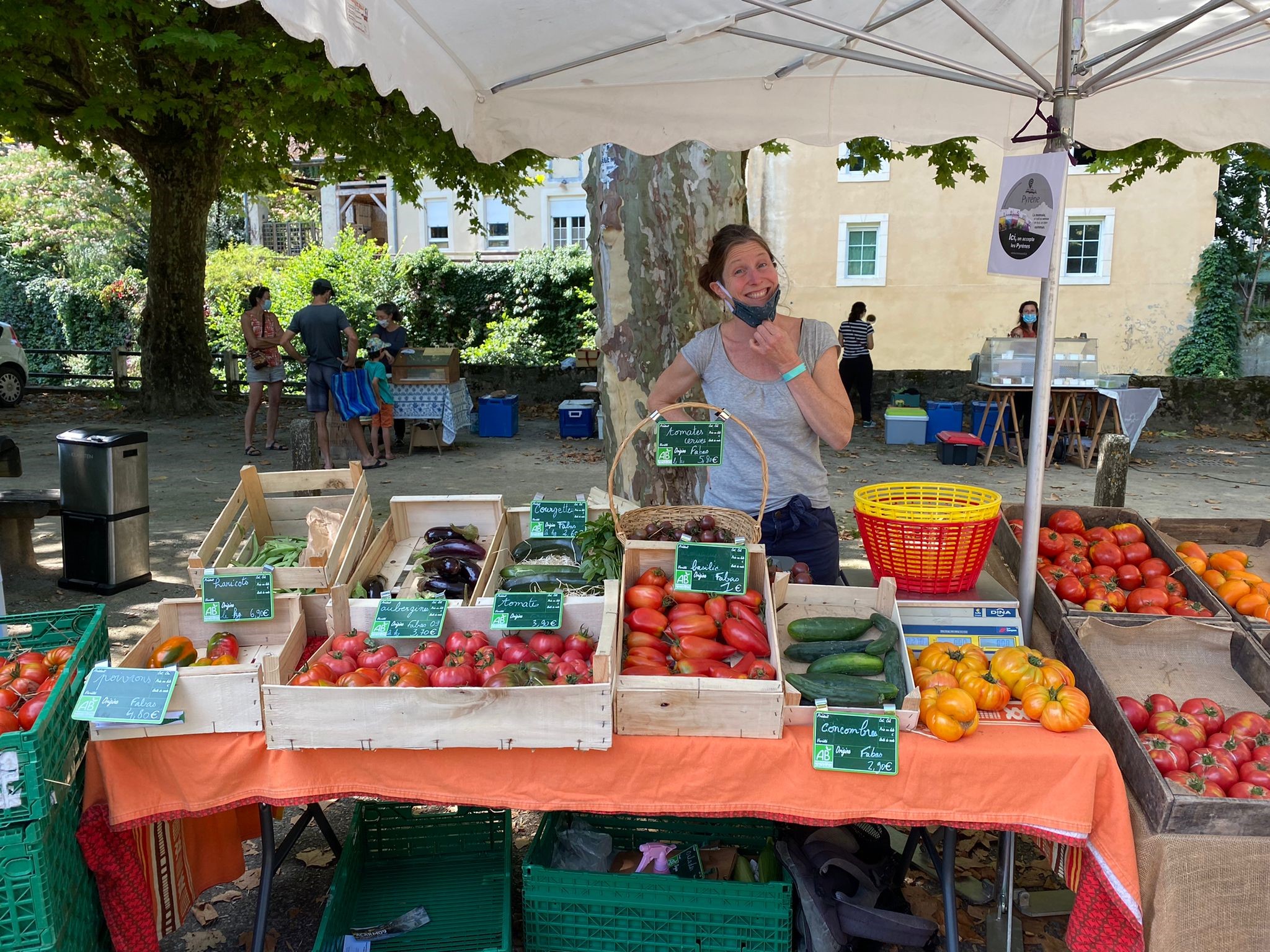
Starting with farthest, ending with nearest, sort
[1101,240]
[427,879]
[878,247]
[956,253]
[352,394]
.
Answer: [878,247] < [956,253] < [1101,240] < [352,394] < [427,879]

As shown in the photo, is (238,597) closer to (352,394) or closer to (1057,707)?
(1057,707)

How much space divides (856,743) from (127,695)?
178cm

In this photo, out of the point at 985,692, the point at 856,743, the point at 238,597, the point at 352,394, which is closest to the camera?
the point at 856,743

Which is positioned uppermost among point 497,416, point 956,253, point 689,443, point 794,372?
point 956,253

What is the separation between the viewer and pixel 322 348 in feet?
32.0

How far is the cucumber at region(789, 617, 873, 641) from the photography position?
2633 millimetres

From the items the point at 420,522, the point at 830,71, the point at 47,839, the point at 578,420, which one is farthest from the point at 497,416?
the point at 47,839

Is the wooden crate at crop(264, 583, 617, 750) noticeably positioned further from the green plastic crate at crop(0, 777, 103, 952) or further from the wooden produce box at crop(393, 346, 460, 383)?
the wooden produce box at crop(393, 346, 460, 383)

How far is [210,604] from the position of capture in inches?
109

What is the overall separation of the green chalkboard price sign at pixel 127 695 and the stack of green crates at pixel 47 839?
0.29 ft

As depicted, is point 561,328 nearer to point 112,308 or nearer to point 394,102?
point 394,102

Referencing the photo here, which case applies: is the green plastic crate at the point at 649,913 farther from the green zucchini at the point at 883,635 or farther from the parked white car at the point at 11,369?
the parked white car at the point at 11,369

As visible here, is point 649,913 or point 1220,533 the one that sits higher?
point 1220,533

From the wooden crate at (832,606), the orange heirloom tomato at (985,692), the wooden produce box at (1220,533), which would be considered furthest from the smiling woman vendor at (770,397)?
the wooden produce box at (1220,533)
